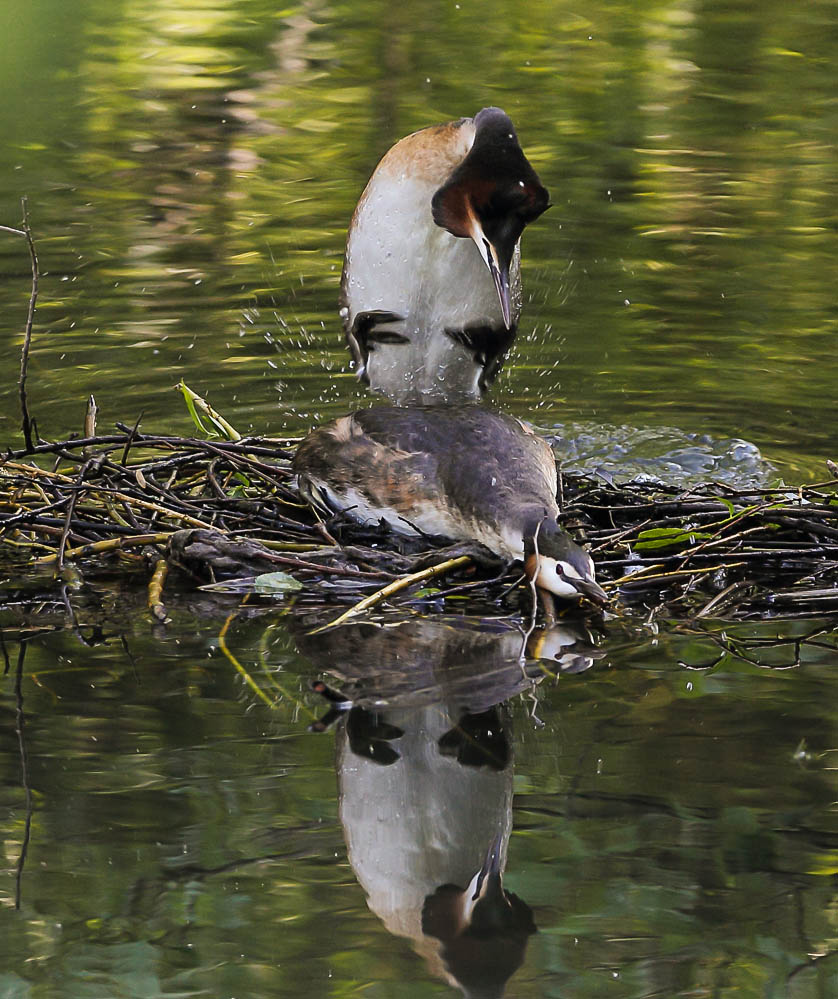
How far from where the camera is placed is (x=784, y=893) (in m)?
3.56

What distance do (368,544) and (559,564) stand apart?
1010 millimetres

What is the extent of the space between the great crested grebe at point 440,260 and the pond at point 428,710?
85 cm

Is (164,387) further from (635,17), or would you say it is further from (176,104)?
(635,17)

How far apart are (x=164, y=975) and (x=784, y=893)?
4.18 feet

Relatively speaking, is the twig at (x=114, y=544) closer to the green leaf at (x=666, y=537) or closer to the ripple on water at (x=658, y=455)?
the green leaf at (x=666, y=537)

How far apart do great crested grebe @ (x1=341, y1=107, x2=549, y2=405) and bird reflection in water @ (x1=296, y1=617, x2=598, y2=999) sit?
58.8 inches

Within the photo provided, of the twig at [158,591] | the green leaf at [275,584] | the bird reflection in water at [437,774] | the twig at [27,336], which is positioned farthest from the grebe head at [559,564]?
the twig at [27,336]

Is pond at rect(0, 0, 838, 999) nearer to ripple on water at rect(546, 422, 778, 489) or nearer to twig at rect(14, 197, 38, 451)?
ripple on water at rect(546, 422, 778, 489)

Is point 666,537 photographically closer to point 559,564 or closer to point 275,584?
point 559,564

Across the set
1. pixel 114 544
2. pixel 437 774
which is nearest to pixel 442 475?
pixel 114 544

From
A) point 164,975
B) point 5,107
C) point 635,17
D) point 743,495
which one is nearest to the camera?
point 164,975

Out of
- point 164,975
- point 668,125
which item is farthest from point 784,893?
point 668,125

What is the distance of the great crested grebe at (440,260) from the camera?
19.5ft

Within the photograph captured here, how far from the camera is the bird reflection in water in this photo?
350 cm
